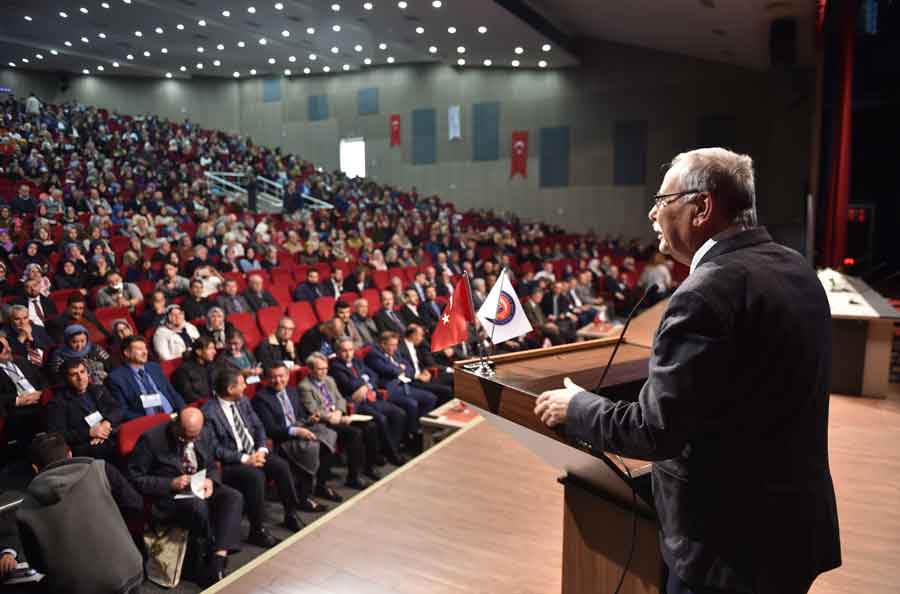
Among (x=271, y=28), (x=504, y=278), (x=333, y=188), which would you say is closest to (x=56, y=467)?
(x=504, y=278)

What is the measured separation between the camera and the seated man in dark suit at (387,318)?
17.9ft

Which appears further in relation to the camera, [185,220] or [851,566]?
[185,220]

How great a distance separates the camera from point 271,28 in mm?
11227

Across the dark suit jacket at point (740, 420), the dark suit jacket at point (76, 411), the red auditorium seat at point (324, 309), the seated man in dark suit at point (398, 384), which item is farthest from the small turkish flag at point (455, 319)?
the red auditorium seat at point (324, 309)

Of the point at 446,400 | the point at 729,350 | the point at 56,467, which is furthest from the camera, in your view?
the point at 446,400

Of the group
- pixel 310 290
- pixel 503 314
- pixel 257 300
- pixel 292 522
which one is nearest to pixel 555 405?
pixel 503 314

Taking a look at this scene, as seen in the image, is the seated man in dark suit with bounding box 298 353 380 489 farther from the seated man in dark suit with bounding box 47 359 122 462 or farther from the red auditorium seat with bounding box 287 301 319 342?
the red auditorium seat with bounding box 287 301 319 342

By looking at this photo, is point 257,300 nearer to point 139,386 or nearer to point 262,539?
point 139,386

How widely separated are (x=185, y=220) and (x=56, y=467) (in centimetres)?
670

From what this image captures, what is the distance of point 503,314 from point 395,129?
1458 centimetres

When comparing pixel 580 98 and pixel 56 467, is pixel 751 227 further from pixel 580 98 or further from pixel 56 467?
pixel 580 98

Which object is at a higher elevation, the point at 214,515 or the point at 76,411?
the point at 76,411

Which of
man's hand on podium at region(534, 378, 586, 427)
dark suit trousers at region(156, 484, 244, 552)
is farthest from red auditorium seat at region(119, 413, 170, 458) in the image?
man's hand on podium at region(534, 378, 586, 427)

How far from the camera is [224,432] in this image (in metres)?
3.09
